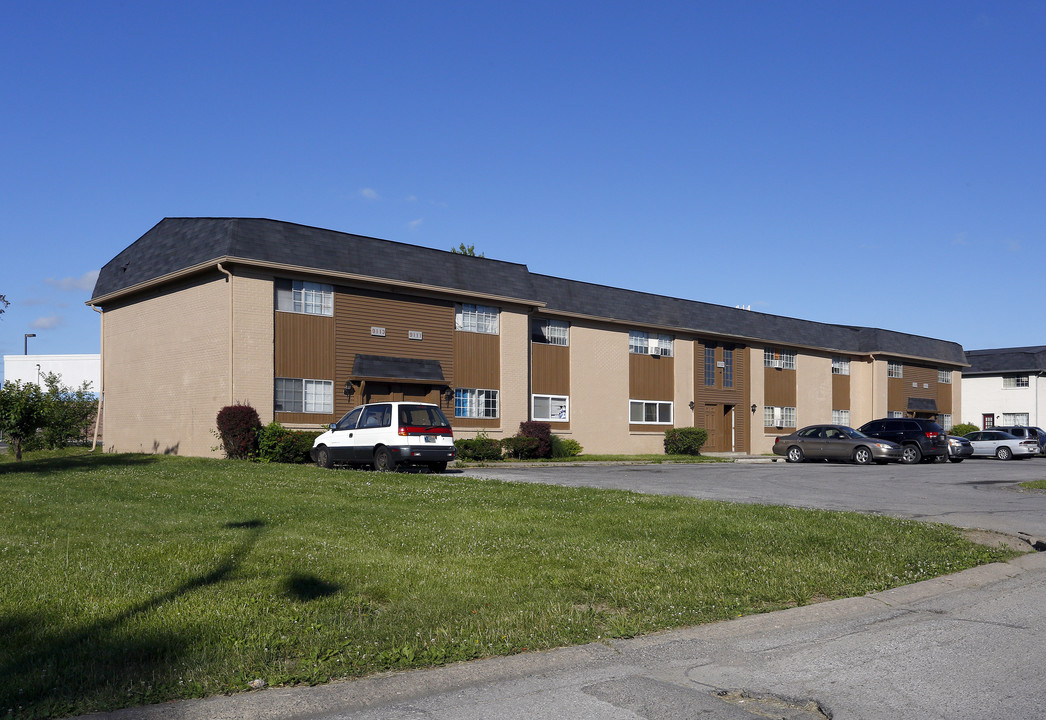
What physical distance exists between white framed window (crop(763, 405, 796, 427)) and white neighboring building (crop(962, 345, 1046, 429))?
74.2ft

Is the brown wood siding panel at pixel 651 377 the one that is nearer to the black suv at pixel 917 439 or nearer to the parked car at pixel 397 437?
the black suv at pixel 917 439

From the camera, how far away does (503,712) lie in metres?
4.92

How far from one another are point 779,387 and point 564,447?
16.0m

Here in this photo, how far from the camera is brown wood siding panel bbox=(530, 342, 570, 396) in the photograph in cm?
3460

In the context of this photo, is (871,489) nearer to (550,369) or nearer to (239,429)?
(239,429)

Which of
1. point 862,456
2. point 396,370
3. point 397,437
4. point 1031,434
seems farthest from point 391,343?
point 1031,434

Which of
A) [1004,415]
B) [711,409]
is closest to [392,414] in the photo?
[711,409]

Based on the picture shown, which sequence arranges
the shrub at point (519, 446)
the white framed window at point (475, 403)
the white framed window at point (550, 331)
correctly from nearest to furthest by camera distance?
the white framed window at point (475, 403) → the shrub at point (519, 446) → the white framed window at point (550, 331)

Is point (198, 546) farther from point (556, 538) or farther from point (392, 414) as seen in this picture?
point (392, 414)

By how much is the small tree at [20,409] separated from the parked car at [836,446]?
25154 mm

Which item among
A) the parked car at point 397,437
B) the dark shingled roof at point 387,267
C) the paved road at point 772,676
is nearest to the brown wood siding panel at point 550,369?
the dark shingled roof at point 387,267

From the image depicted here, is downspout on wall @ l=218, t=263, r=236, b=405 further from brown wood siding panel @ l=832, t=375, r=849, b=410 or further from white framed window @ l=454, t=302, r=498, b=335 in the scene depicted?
brown wood siding panel @ l=832, t=375, r=849, b=410

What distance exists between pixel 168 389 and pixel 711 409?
79.6 ft

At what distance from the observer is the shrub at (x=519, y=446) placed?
104 feet
